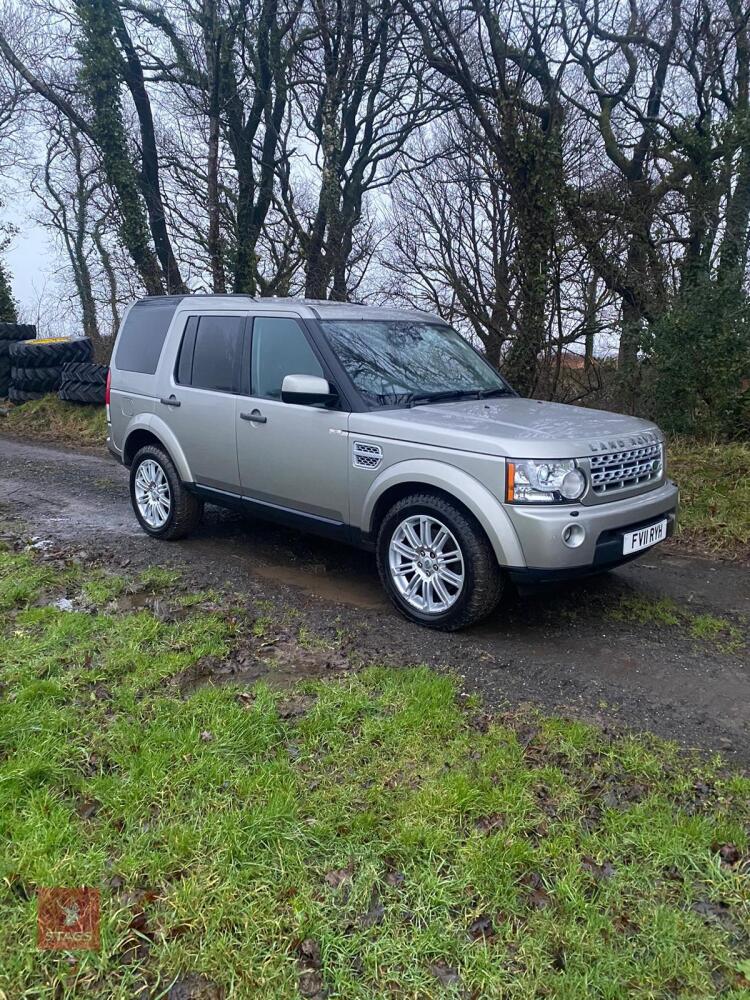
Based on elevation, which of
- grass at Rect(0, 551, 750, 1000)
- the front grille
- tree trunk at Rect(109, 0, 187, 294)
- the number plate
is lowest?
grass at Rect(0, 551, 750, 1000)

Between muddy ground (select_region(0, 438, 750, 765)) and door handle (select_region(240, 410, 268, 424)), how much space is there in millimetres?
1117

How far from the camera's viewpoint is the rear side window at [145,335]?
614cm

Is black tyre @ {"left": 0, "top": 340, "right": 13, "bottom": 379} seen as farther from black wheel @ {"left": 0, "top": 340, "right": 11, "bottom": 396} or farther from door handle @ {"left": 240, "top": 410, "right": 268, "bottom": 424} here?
door handle @ {"left": 240, "top": 410, "right": 268, "bottom": 424}

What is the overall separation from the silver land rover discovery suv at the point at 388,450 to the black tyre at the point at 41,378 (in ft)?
24.8

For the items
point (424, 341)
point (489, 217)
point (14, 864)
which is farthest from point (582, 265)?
point (14, 864)

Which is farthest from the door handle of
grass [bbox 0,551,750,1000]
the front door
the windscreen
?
grass [bbox 0,551,750,1000]

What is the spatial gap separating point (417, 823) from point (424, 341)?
3.68m

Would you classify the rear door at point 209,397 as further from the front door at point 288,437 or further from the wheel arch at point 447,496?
the wheel arch at point 447,496

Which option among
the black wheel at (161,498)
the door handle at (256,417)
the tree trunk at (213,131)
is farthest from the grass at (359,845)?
the tree trunk at (213,131)

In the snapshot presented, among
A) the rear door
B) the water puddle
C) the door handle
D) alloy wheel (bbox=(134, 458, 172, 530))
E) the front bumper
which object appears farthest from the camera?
alloy wheel (bbox=(134, 458, 172, 530))

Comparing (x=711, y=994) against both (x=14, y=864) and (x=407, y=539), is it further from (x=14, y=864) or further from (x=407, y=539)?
(x=407, y=539)

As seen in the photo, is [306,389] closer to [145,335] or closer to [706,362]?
[145,335]

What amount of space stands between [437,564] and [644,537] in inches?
48.2

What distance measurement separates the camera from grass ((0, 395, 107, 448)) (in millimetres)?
11648
